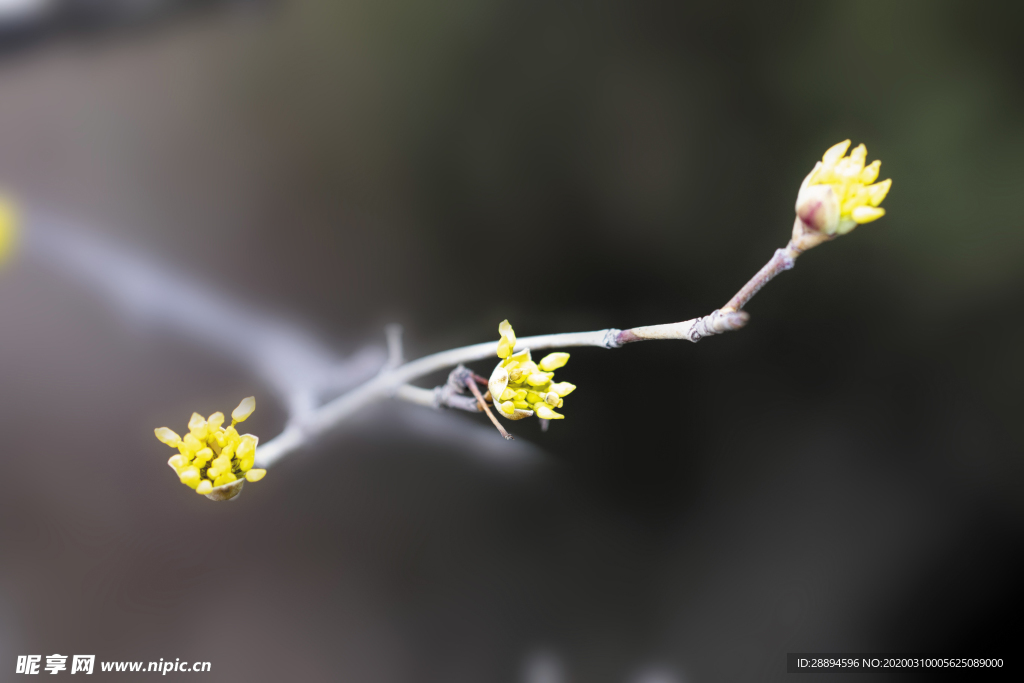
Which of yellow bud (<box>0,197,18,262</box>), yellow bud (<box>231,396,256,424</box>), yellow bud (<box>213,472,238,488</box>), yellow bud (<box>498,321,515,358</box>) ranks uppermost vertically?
yellow bud (<box>0,197,18,262</box>)

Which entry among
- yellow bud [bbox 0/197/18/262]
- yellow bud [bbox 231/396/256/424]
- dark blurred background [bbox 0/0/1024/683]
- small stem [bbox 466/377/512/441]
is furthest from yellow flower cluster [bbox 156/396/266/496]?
yellow bud [bbox 0/197/18/262]

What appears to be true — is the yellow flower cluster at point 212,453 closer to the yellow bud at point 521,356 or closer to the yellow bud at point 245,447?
the yellow bud at point 245,447

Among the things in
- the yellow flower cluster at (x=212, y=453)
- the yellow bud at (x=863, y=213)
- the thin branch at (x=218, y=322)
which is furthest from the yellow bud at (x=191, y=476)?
the yellow bud at (x=863, y=213)

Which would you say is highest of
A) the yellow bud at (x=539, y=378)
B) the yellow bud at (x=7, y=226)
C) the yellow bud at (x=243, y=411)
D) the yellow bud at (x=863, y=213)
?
the yellow bud at (x=7, y=226)

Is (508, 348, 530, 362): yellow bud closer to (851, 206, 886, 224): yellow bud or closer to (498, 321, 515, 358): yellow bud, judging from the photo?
(498, 321, 515, 358): yellow bud

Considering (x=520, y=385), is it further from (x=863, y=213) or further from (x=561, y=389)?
(x=863, y=213)

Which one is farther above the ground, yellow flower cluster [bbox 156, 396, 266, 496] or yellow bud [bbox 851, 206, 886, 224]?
yellow bud [bbox 851, 206, 886, 224]

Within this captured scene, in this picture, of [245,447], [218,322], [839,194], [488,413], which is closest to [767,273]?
[839,194]
